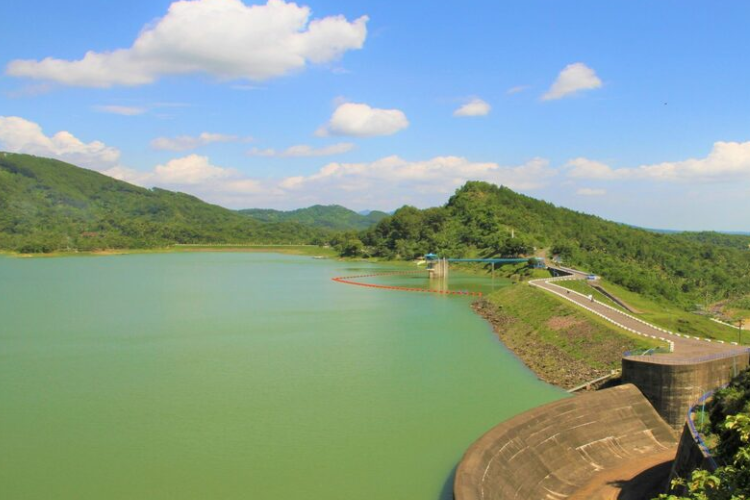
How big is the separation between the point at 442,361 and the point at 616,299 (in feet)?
88.0

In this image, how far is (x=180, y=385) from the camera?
93.7 feet

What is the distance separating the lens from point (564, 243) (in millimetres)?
91500

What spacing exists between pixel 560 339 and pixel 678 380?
46.1 feet

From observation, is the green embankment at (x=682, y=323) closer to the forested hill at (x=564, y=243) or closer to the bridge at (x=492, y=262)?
the forested hill at (x=564, y=243)

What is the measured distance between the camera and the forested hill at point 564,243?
8219 centimetres

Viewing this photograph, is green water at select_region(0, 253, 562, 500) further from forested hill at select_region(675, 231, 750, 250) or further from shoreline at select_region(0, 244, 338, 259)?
forested hill at select_region(675, 231, 750, 250)

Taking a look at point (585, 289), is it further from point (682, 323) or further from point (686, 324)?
point (686, 324)

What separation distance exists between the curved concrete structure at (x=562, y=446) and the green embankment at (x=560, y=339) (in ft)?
20.6

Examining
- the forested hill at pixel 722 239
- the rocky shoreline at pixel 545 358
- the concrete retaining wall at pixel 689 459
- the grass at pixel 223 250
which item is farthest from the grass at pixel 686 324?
the forested hill at pixel 722 239

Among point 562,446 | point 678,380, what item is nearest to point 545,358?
point 678,380

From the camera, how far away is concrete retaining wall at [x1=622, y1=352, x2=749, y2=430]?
→ 73.0ft

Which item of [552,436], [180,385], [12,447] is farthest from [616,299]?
[12,447]

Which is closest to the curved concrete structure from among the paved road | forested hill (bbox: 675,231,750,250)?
the paved road

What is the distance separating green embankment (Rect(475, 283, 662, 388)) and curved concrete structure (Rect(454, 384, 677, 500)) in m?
6.27
